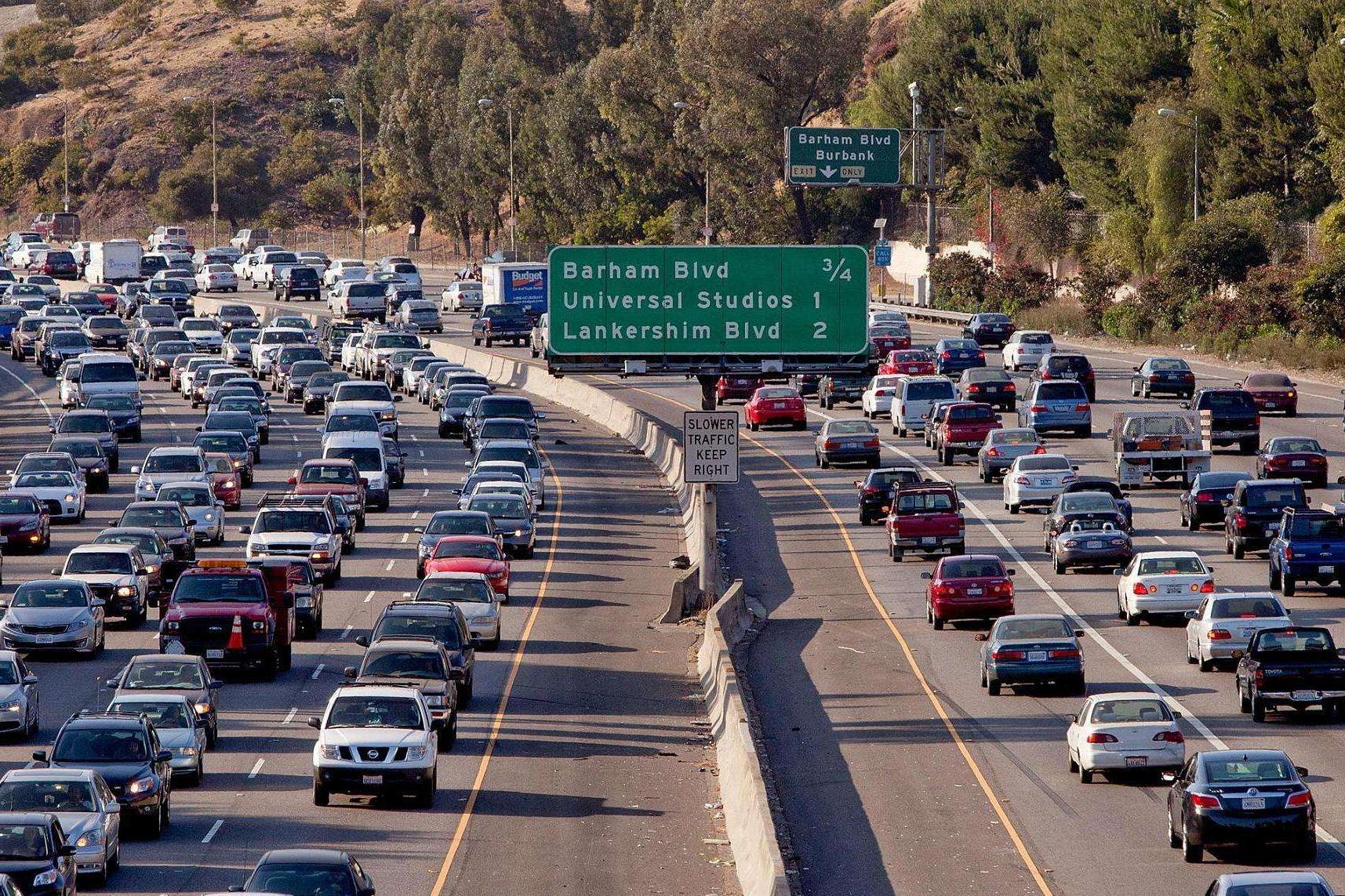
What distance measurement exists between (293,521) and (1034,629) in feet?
60.4

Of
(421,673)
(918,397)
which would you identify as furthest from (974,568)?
(918,397)

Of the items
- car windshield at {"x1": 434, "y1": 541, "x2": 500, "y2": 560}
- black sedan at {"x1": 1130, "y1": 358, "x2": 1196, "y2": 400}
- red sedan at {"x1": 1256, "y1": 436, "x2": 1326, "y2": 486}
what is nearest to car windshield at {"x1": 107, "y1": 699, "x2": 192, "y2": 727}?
car windshield at {"x1": 434, "y1": 541, "x2": 500, "y2": 560}

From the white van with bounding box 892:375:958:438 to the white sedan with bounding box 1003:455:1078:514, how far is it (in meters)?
13.7

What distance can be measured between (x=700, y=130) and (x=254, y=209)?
72.4 metres

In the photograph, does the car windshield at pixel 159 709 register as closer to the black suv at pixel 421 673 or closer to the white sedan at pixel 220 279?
the black suv at pixel 421 673

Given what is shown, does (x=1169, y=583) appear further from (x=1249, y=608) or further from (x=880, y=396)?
(x=880, y=396)

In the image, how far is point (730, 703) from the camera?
106 ft

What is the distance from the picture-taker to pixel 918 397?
235ft

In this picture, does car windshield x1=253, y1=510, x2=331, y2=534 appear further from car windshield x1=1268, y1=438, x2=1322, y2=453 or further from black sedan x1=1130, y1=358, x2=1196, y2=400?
black sedan x1=1130, y1=358, x2=1196, y2=400

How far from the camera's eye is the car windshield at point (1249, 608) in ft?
123

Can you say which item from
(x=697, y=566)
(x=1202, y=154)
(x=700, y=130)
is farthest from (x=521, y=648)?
(x=700, y=130)

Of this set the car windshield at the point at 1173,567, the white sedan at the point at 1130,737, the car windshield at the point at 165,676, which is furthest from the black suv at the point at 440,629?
the car windshield at the point at 1173,567

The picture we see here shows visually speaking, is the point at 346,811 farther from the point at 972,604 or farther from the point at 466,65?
the point at 466,65

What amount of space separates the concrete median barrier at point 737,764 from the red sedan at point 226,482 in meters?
19.3
